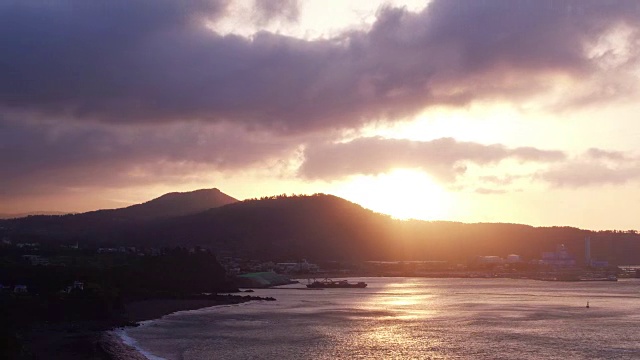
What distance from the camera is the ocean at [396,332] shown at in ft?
178

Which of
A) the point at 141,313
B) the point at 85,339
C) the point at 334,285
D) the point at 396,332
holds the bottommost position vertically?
the point at 396,332

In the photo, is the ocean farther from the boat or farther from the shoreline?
the boat

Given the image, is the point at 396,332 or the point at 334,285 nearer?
the point at 396,332

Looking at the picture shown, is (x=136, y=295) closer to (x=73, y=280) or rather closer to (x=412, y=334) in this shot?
(x=73, y=280)

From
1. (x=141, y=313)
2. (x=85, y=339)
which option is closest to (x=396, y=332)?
(x=85, y=339)

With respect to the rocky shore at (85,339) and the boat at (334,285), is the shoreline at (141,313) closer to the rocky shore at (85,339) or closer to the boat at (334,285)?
the rocky shore at (85,339)

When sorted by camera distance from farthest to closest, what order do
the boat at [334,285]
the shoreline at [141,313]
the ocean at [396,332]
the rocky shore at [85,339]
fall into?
the boat at [334,285], the ocean at [396,332], the shoreline at [141,313], the rocky shore at [85,339]

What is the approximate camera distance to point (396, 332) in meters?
68.9

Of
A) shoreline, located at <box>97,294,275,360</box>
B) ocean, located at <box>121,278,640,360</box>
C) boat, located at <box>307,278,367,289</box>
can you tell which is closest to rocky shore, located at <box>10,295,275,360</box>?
shoreline, located at <box>97,294,275,360</box>

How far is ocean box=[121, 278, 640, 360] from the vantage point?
5419 centimetres

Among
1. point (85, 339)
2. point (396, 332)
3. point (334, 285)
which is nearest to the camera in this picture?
point (85, 339)

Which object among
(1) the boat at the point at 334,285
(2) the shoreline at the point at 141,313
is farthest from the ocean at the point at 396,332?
(1) the boat at the point at 334,285

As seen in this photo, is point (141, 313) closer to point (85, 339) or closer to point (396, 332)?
point (85, 339)

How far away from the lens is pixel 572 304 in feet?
352
